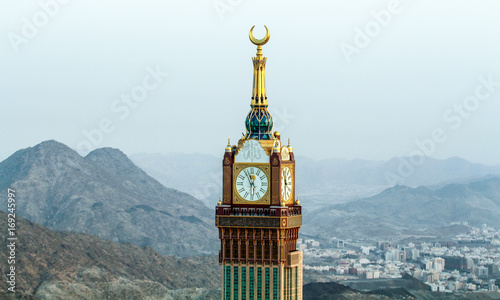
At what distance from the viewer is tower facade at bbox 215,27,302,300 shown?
182 feet

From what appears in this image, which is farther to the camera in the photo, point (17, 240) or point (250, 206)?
point (17, 240)

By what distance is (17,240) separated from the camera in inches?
6324

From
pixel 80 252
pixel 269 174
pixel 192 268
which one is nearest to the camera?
pixel 269 174

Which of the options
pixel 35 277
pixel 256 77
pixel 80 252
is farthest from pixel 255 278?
pixel 80 252

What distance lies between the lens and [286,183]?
184 ft

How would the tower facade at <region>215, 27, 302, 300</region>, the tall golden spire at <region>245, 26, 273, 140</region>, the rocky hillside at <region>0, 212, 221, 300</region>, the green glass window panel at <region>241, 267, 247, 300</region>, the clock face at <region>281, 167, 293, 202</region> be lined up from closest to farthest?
the tower facade at <region>215, 27, 302, 300</region> → the clock face at <region>281, 167, 293, 202</region> → the green glass window panel at <region>241, 267, 247, 300</region> → the tall golden spire at <region>245, 26, 273, 140</region> → the rocky hillside at <region>0, 212, 221, 300</region>

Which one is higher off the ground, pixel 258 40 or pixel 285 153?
pixel 258 40

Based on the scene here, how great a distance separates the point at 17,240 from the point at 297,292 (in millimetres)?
110247

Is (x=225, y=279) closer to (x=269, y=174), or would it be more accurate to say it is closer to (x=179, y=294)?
(x=269, y=174)

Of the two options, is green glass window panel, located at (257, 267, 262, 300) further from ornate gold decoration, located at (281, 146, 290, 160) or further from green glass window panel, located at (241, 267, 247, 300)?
ornate gold decoration, located at (281, 146, 290, 160)

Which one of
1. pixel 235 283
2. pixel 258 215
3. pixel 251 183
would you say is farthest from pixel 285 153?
pixel 235 283

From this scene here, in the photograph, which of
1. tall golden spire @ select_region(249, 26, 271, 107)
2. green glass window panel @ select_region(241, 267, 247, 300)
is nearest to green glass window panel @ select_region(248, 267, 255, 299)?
green glass window panel @ select_region(241, 267, 247, 300)

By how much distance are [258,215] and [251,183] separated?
1640 mm

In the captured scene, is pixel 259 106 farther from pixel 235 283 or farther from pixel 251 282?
pixel 235 283
